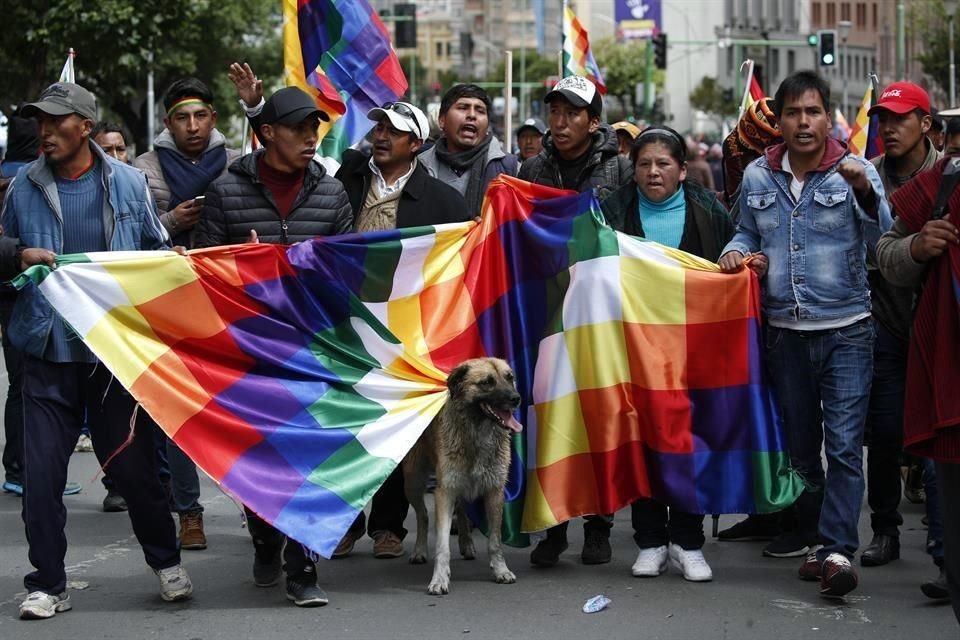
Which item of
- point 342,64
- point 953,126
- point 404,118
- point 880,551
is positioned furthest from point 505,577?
point 342,64

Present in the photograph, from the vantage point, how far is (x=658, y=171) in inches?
314

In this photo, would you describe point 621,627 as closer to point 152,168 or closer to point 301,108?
point 301,108

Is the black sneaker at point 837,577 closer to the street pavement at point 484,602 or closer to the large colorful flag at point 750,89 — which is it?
the street pavement at point 484,602

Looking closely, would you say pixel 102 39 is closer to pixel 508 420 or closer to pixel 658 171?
pixel 658 171

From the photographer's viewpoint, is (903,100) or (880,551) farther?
(903,100)

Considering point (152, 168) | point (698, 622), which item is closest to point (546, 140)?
point (152, 168)

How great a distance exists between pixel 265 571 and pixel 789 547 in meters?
2.52

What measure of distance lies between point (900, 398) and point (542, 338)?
1.68 metres

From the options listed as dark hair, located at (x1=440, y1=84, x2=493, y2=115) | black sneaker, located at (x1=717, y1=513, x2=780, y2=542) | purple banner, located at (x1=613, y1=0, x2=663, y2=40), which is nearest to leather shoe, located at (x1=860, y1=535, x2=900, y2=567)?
black sneaker, located at (x1=717, y1=513, x2=780, y2=542)

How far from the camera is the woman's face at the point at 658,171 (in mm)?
7977

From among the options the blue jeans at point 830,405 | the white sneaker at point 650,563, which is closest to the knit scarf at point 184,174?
the white sneaker at point 650,563

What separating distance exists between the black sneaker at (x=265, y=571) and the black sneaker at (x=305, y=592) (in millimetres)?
376

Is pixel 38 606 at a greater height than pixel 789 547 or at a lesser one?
greater

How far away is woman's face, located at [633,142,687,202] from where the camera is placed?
Result: 7.98 m
